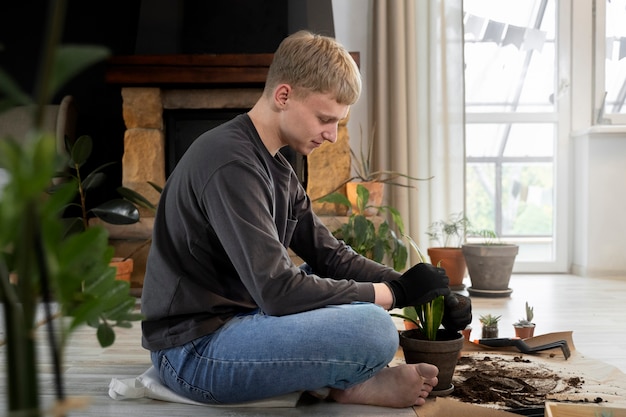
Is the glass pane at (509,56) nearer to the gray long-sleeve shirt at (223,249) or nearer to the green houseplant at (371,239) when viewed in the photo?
the green houseplant at (371,239)

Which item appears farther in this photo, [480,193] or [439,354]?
[480,193]

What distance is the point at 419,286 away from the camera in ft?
4.92

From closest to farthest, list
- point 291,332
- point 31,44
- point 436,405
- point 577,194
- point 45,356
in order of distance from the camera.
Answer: point 291,332 < point 436,405 < point 45,356 < point 31,44 < point 577,194

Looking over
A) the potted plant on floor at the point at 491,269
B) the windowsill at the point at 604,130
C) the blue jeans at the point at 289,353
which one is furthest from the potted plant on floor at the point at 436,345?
the windowsill at the point at 604,130

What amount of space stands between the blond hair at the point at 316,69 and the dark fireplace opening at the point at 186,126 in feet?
6.91

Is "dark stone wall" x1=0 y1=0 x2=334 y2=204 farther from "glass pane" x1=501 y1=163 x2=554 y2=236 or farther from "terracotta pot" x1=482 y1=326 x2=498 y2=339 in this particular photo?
"terracotta pot" x1=482 y1=326 x2=498 y2=339

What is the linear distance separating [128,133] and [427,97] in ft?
5.81

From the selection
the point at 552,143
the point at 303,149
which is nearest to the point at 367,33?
the point at 552,143

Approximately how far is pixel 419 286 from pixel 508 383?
40 centimetres

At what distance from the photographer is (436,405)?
4.95ft

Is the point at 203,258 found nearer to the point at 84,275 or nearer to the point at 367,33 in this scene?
the point at 84,275

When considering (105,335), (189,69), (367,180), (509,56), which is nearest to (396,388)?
(105,335)

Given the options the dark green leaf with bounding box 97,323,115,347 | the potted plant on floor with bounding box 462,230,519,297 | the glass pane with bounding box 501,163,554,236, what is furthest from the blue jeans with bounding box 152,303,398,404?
the glass pane with bounding box 501,163,554,236

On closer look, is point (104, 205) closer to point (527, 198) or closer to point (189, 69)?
point (189, 69)
